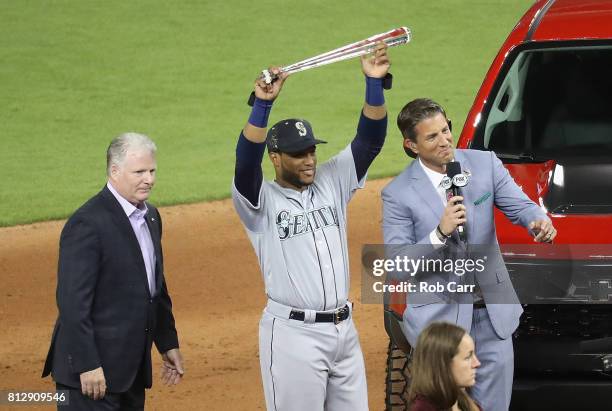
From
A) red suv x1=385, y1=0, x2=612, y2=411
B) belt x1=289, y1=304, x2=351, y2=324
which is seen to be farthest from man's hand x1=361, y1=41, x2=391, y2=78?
red suv x1=385, y1=0, x2=612, y2=411

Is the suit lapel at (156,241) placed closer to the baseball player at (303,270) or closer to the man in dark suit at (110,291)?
the man in dark suit at (110,291)

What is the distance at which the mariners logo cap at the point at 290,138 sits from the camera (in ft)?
19.4

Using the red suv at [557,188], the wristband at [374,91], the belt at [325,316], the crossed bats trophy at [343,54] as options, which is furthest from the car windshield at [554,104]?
the belt at [325,316]

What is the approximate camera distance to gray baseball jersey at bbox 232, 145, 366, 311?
591cm

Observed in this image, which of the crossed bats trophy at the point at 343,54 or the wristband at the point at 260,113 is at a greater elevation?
the crossed bats trophy at the point at 343,54

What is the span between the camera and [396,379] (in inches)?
285

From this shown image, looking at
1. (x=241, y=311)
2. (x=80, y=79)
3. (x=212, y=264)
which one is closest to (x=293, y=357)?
(x=241, y=311)

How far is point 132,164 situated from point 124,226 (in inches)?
12.0

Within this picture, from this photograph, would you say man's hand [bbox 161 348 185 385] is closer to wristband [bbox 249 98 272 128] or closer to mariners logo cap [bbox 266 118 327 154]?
Result: mariners logo cap [bbox 266 118 327 154]

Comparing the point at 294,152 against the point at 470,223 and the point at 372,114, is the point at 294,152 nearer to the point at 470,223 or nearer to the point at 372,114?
the point at 372,114

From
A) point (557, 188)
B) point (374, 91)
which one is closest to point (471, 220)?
point (374, 91)

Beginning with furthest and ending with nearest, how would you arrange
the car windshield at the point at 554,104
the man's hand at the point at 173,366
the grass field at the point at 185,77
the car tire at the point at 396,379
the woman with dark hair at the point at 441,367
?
the grass field at the point at 185,77, the car windshield at the point at 554,104, the car tire at the point at 396,379, the man's hand at the point at 173,366, the woman with dark hair at the point at 441,367

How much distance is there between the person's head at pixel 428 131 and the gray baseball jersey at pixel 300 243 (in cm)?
46

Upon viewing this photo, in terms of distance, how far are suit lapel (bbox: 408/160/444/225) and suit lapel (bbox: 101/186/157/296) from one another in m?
1.29
